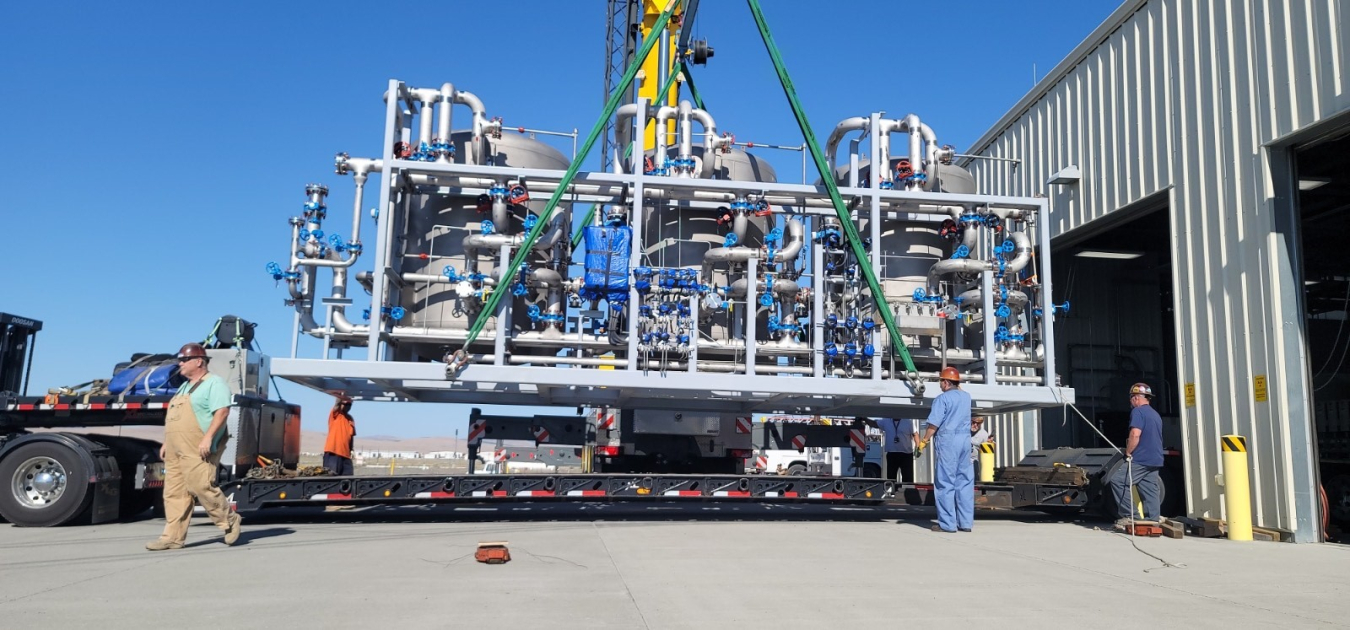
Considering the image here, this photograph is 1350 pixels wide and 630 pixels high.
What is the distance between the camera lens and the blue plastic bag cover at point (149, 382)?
36.8ft

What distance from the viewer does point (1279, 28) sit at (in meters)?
10.7

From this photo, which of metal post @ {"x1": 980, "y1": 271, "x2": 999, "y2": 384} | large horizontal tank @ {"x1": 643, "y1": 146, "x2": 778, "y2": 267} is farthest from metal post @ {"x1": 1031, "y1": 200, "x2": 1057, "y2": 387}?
large horizontal tank @ {"x1": 643, "y1": 146, "x2": 778, "y2": 267}

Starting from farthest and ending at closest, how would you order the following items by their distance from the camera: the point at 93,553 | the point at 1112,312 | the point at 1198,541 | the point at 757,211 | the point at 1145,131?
the point at 1112,312
the point at 1145,131
the point at 757,211
the point at 1198,541
the point at 93,553

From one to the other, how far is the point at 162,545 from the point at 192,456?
73 centimetres

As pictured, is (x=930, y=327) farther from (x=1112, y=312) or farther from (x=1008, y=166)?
(x=1112, y=312)

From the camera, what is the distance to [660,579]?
245 inches

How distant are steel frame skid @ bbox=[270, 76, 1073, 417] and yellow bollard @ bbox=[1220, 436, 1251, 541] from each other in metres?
1.86

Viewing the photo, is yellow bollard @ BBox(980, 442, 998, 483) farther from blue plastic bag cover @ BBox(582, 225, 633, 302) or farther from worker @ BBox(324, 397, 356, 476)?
worker @ BBox(324, 397, 356, 476)

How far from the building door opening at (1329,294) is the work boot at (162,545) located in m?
11.4

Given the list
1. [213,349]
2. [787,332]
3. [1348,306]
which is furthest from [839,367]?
[1348,306]

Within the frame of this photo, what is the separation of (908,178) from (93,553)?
9247 mm

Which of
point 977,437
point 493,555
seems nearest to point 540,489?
point 493,555

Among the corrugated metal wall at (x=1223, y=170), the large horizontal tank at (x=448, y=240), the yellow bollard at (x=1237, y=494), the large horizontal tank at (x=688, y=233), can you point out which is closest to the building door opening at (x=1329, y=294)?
the corrugated metal wall at (x=1223, y=170)

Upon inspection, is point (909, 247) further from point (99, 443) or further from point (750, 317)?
point (99, 443)
